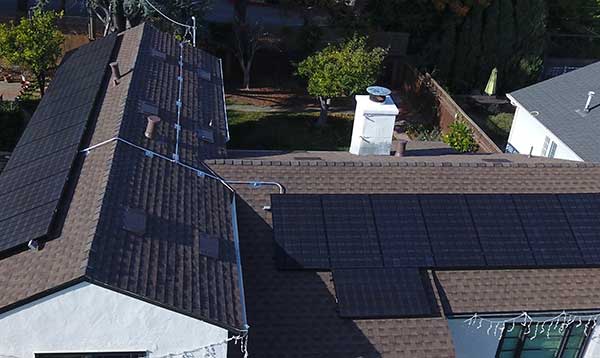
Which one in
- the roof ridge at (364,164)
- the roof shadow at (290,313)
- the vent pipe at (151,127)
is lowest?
the roof shadow at (290,313)

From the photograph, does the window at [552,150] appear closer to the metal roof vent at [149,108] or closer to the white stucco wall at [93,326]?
the metal roof vent at [149,108]

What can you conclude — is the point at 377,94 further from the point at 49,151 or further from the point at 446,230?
the point at 49,151

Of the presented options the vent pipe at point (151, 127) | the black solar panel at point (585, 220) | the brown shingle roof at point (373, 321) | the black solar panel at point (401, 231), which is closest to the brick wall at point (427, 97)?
the brown shingle roof at point (373, 321)

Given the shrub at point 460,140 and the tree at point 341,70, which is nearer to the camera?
the shrub at point 460,140

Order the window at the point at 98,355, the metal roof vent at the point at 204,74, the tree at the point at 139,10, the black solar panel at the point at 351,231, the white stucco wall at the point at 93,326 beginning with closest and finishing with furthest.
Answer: the white stucco wall at the point at 93,326, the window at the point at 98,355, the black solar panel at the point at 351,231, the metal roof vent at the point at 204,74, the tree at the point at 139,10

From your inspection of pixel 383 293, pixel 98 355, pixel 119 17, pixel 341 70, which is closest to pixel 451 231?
pixel 383 293

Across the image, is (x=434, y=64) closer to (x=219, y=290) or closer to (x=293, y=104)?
(x=293, y=104)

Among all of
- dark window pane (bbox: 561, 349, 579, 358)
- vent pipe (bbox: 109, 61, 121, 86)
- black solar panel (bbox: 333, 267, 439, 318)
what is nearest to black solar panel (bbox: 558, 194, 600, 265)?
dark window pane (bbox: 561, 349, 579, 358)
